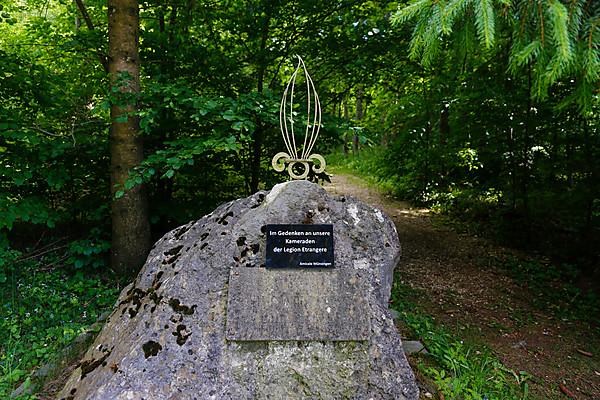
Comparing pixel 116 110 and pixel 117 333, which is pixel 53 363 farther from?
pixel 116 110

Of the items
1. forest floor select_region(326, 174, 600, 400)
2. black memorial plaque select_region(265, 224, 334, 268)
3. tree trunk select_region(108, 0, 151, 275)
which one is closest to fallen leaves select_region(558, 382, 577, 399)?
forest floor select_region(326, 174, 600, 400)

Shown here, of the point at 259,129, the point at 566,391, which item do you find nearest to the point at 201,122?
the point at 259,129

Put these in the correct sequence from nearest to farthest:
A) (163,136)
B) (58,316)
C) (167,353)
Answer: (167,353), (58,316), (163,136)

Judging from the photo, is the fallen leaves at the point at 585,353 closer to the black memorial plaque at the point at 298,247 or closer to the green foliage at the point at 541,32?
the green foliage at the point at 541,32

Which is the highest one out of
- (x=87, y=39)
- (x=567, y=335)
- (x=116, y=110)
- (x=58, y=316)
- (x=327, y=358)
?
(x=87, y=39)

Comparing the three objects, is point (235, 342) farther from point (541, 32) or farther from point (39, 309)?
point (39, 309)

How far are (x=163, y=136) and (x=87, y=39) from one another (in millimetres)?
1237

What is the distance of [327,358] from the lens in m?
2.42

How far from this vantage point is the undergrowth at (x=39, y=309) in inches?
121

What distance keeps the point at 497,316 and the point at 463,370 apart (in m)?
1.58

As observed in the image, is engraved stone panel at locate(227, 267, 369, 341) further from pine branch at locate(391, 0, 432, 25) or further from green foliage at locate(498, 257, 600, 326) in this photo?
green foliage at locate(498, 257, 600, 326)

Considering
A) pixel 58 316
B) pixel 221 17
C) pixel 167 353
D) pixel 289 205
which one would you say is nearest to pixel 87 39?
pixel 221 17

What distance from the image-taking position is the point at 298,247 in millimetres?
2592

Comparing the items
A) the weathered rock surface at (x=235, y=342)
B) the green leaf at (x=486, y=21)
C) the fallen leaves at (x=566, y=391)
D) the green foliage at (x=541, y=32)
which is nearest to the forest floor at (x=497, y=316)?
the fallen leaves at (x=566, y=391)
